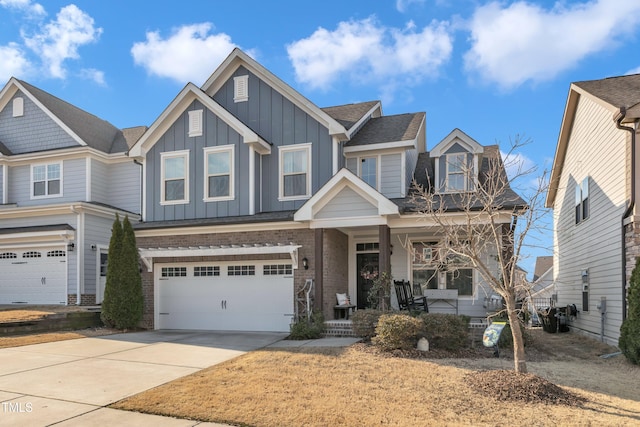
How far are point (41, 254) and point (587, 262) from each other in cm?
1874

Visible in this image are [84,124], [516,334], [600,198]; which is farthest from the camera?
[84,124]

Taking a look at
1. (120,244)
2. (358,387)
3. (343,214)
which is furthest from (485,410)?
(120,244)

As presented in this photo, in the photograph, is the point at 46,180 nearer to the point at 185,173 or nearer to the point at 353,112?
the point at 185,173

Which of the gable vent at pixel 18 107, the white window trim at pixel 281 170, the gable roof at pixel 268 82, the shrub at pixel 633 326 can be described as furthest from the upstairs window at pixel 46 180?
the shrub at pixel 633 326

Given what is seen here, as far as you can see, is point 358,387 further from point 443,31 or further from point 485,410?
point 443,31

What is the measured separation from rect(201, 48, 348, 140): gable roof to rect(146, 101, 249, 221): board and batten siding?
116cm

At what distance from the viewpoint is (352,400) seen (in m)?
6.16

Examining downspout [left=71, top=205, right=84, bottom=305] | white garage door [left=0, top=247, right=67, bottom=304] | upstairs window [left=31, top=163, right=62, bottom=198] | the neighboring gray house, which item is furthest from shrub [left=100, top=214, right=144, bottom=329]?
upstairs window [left=31, top=163, right=62, bottom=198]

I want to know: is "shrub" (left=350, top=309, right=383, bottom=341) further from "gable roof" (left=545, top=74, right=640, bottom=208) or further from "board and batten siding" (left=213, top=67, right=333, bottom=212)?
"board and batten siding" (left=213, top=67, right=333, bottom=212)

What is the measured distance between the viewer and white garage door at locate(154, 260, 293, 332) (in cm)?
1350

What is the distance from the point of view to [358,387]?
6.85 m

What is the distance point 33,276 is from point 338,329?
41.0 feet

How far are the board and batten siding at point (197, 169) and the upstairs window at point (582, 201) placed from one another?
406 inches

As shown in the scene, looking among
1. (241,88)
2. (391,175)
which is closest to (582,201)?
(391,175)
